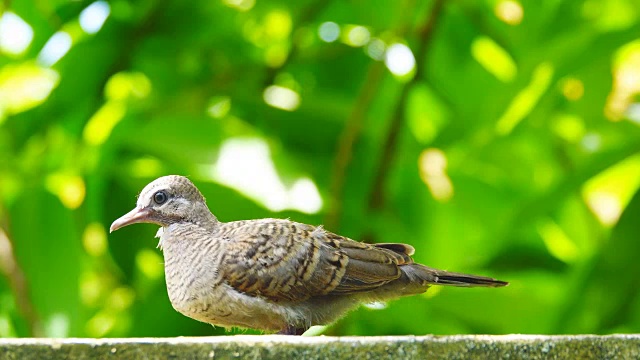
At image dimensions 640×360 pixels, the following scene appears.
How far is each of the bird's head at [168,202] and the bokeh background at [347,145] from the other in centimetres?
111

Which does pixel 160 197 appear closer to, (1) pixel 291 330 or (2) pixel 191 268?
(2) pixel 191 268

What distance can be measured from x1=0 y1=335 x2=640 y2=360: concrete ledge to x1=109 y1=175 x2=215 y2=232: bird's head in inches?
19.1

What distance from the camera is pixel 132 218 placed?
1265 millimetres

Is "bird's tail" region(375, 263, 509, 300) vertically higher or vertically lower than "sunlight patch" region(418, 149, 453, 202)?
higher

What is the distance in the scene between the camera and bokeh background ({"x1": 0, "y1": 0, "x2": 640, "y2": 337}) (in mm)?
2605

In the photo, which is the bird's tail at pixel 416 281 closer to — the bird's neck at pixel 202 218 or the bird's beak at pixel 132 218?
the bird's neck at pixel 202 218

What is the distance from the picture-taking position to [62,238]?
2.72m

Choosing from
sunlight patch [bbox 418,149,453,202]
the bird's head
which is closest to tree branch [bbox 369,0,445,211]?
sunlight patch [bbox 418,149,453,202]

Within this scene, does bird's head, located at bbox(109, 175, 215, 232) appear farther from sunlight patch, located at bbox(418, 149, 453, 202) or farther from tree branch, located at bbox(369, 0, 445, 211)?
sunlight patch, located at bbox(418, 149, 453, 202)

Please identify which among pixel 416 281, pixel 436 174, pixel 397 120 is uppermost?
pixel 397 120

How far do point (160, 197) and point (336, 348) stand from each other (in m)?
0.55

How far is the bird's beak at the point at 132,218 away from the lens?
1239mm

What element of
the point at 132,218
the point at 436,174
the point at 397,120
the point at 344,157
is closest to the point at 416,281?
the point at 132,218

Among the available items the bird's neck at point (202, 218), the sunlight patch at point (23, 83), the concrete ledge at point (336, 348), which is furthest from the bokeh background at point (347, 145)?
the concrete ledge at point (336, 348)
